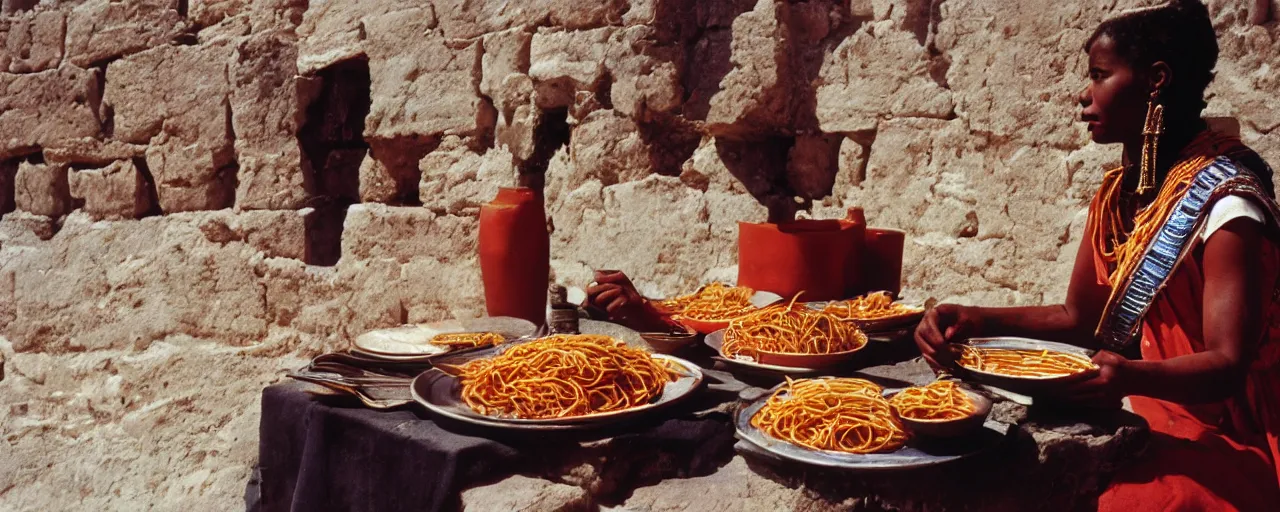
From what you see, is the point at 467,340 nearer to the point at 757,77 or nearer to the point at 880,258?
the point at 880,258

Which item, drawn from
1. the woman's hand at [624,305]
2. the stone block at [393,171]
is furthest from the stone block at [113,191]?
the woman's hand at [624,305]

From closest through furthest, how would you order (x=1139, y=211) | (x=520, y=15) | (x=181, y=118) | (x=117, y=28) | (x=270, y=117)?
1. (x=1139, y=211)
2. (x=520, y=15)
3. (x=270, y=117)
4. (x=181, y=118)
5. (x=117, y=28)

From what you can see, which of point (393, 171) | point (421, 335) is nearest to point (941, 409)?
point (421, 335)

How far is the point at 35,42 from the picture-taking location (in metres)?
5.22

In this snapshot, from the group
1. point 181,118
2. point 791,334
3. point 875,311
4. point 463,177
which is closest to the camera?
point 791,334

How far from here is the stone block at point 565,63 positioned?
376cm

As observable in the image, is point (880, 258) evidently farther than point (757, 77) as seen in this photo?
→ No

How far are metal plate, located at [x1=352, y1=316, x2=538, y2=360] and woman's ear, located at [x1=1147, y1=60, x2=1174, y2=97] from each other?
1424 mm

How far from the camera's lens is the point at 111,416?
4688mm

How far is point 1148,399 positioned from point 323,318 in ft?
11.7

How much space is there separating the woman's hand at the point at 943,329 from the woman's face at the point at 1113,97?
44 cm

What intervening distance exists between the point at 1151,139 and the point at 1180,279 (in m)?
0.27

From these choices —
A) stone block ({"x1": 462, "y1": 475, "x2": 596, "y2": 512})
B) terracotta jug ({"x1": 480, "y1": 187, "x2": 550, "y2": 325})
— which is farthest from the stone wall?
stone block ({"x1": 462, "y1": 475, "x2": 596, "y2": 512})

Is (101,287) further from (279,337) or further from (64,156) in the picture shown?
(279,337)
